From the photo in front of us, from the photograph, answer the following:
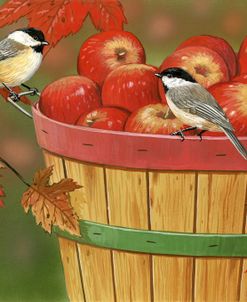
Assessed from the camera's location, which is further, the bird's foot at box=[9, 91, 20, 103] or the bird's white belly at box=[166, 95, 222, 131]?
the bird's foot at box=[9, 91, 20, 103]

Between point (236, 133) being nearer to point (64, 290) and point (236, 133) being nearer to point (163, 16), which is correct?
point (163, 16)

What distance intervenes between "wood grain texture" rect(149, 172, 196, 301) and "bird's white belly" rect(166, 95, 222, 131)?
0.09 metres

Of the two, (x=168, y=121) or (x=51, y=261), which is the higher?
(x=168, y=121)

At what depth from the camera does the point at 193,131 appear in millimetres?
1104

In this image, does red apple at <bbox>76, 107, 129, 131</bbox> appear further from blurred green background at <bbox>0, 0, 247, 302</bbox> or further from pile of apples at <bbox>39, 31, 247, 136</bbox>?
blurred green background at <bbox>0, 0, 247, 302</bbox>

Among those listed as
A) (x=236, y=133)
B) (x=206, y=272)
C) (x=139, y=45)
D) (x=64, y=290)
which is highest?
(x=139, y=45)

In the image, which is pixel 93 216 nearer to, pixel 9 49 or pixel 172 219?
pixel 172 219

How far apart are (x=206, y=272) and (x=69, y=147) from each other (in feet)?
1.25

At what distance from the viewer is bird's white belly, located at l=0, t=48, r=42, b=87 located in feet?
3.90

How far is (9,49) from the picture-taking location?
1.19 m

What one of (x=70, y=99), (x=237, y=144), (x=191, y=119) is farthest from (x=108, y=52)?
(x=237, y=144)

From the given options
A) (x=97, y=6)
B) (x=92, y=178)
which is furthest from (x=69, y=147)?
(x=97, y=6)

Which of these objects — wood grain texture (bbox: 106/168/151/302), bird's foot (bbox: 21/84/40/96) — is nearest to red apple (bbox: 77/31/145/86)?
bird's foot (bbox: 21/84/40/96)

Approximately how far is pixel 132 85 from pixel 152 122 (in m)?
0.10
